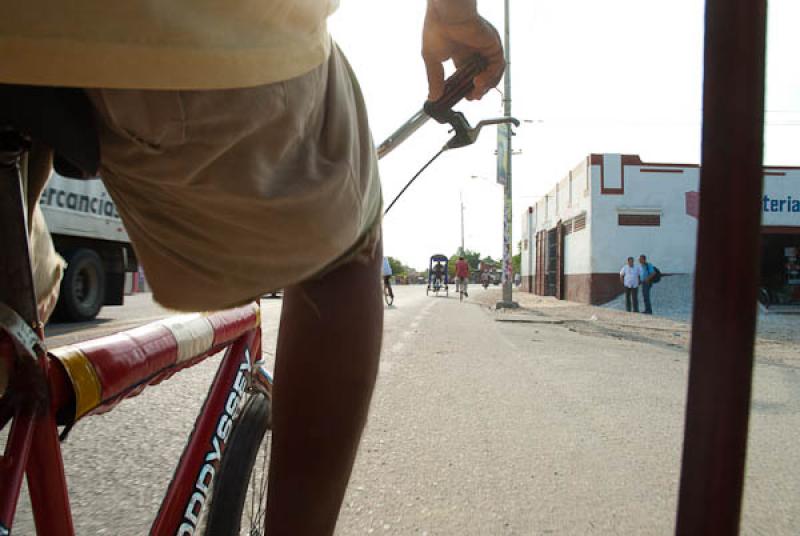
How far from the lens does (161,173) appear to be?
2.23 feet

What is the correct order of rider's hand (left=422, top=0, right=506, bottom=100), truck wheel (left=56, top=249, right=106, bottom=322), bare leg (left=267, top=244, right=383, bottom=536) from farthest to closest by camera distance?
1. truck wheel (left=56, top=249, right=106, bottom=322)
2. rider's hand (left=422, top=0, right=506, bottom=100)
3. bare leg (left=267, top=244, right=383, bottom=536)

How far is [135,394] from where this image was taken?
3.43 feet

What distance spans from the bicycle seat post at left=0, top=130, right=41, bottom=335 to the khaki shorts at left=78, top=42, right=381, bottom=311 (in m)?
0.10

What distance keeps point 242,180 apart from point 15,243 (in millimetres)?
315

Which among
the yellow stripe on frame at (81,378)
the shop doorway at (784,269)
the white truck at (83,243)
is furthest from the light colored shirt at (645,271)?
the yellow stripe on frame at (81,378)

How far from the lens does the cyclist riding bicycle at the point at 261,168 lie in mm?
521

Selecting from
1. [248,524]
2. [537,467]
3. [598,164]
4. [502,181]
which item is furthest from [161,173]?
[598,164]

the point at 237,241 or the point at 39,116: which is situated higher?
the point at 39,116

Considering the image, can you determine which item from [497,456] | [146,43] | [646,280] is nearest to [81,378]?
[146,43]

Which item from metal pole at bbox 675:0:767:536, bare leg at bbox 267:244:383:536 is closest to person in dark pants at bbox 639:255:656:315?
bare leg at bbox 267:244:383:536

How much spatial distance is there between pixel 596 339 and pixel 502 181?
9664mm

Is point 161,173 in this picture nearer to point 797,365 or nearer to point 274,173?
point 274,173

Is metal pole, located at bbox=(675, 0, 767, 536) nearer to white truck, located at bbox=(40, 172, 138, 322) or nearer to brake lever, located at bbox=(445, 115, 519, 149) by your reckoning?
brake lever, located at bbox=(445, 115, 519, 149)

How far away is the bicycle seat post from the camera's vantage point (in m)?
0.71
